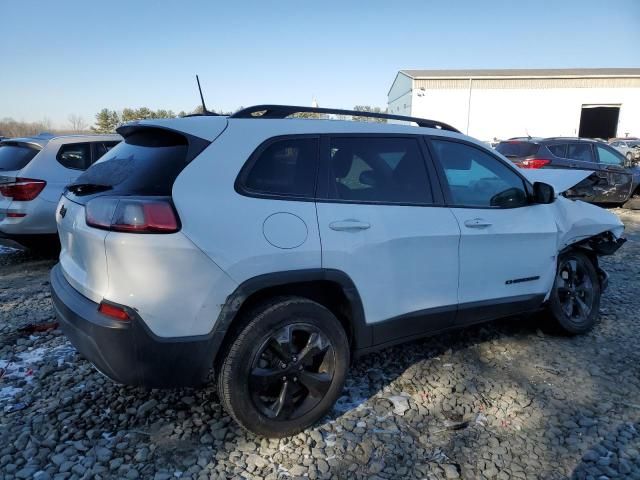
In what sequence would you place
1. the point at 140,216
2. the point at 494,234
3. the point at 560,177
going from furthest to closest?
1. the point at 560,177
2. the point at 494,234
3. the point at 140,216

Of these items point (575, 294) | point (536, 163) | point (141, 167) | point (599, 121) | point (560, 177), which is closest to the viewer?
point (141, 167)

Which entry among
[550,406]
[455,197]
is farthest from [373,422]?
[455,197]

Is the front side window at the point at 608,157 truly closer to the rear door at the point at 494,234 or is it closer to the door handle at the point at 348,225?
the rear door at the point at 494,234

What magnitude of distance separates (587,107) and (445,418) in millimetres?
43472

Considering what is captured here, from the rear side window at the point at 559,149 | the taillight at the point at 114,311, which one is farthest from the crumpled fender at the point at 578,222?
the rear side window at the point at 559,149

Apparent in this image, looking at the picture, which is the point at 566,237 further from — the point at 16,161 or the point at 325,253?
the point at 16,161

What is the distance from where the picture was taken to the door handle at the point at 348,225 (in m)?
2.51

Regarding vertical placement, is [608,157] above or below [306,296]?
below

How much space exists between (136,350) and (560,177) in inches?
156

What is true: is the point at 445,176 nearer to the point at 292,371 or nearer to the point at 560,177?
the point at 292,371

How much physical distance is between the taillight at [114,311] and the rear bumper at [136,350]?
19mm

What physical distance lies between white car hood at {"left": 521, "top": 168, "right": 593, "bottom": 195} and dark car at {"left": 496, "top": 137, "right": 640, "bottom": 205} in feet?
21.2

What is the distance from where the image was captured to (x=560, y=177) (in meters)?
4.29

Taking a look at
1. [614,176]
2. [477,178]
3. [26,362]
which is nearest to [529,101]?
[614,176]
